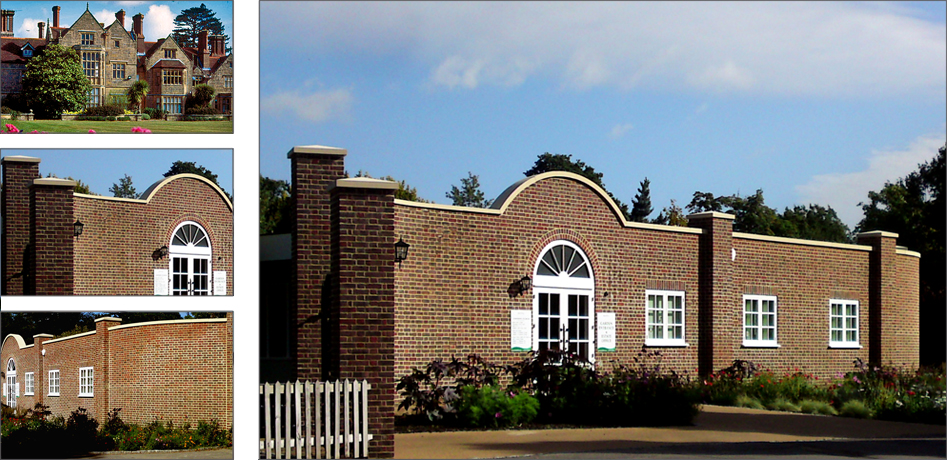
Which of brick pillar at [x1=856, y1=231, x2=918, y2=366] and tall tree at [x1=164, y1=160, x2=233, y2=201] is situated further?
brick pillar at [x1=856, y1=231, x2=918, y2=366]

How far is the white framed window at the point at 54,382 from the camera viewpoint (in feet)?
22.2

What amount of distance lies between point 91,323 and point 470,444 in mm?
5529

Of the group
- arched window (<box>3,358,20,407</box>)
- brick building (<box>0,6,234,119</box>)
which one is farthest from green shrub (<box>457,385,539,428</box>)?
brick building (<box>0,6,234,119</box>)

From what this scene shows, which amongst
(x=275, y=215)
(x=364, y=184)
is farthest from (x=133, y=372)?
(x=275, y=215)

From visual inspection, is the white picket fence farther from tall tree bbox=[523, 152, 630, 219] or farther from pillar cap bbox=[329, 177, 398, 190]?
tall tree bbox=[523, 152, 630, 219]

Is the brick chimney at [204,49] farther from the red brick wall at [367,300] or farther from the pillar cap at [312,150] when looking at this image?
the pillar cap at [312,150]

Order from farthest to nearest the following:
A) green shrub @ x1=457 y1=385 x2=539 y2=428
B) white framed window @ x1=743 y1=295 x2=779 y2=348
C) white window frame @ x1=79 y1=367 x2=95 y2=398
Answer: white framed window @ x1=743 y1=295 x2=779 y2=348 → green shrub @ x1=457 y1=385 x2=539 y2=428 → white window frame @ x1=79 y1=367 x2=95 y2=398

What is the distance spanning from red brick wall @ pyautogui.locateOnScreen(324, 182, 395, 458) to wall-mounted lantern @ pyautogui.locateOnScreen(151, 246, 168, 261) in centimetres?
309

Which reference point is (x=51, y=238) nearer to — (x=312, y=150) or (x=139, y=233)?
(x=139, y=233)

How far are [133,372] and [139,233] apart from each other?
1.12 meters

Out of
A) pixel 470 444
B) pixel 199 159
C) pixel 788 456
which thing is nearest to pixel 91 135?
pixel 199 159

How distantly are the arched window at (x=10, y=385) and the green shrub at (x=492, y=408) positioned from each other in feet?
22.8

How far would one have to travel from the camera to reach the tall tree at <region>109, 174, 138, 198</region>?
21.1 ft

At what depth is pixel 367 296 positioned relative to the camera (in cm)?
1006
